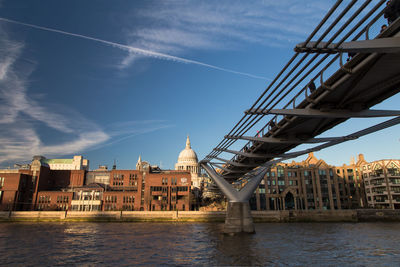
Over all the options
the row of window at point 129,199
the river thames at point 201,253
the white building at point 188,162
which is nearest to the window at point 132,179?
the row of window at point 129,199

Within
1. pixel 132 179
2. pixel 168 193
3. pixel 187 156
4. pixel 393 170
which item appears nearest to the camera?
pixel 393 170

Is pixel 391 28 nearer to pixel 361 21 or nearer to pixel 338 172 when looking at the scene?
pixel 361 21

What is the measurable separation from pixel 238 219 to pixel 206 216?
30.8 m

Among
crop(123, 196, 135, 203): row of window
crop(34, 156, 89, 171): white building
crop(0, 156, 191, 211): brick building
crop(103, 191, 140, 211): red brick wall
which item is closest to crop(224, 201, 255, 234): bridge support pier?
crop(0, 156, 191, 211): brick building

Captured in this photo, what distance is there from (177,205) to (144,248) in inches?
2257

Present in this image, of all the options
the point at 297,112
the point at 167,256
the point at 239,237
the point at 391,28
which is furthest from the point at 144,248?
the point at 391,28

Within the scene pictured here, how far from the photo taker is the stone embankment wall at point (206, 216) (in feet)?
219

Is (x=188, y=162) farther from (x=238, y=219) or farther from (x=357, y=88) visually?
(x=357, y=88)

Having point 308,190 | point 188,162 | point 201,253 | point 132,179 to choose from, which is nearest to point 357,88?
point 201,253

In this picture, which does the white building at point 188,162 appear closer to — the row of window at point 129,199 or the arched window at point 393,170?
the row of window at point 129,199

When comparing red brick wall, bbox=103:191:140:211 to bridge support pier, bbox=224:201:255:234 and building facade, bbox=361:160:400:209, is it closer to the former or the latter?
bridge support pier, bbox=224:201:255:234

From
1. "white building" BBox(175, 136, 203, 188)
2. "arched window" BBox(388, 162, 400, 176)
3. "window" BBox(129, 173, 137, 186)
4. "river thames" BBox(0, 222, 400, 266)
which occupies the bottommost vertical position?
"river thames" BBox(0, 222, 400, 266)

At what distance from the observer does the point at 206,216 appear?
69.8 m

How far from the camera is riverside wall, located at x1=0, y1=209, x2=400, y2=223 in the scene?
66.7m
